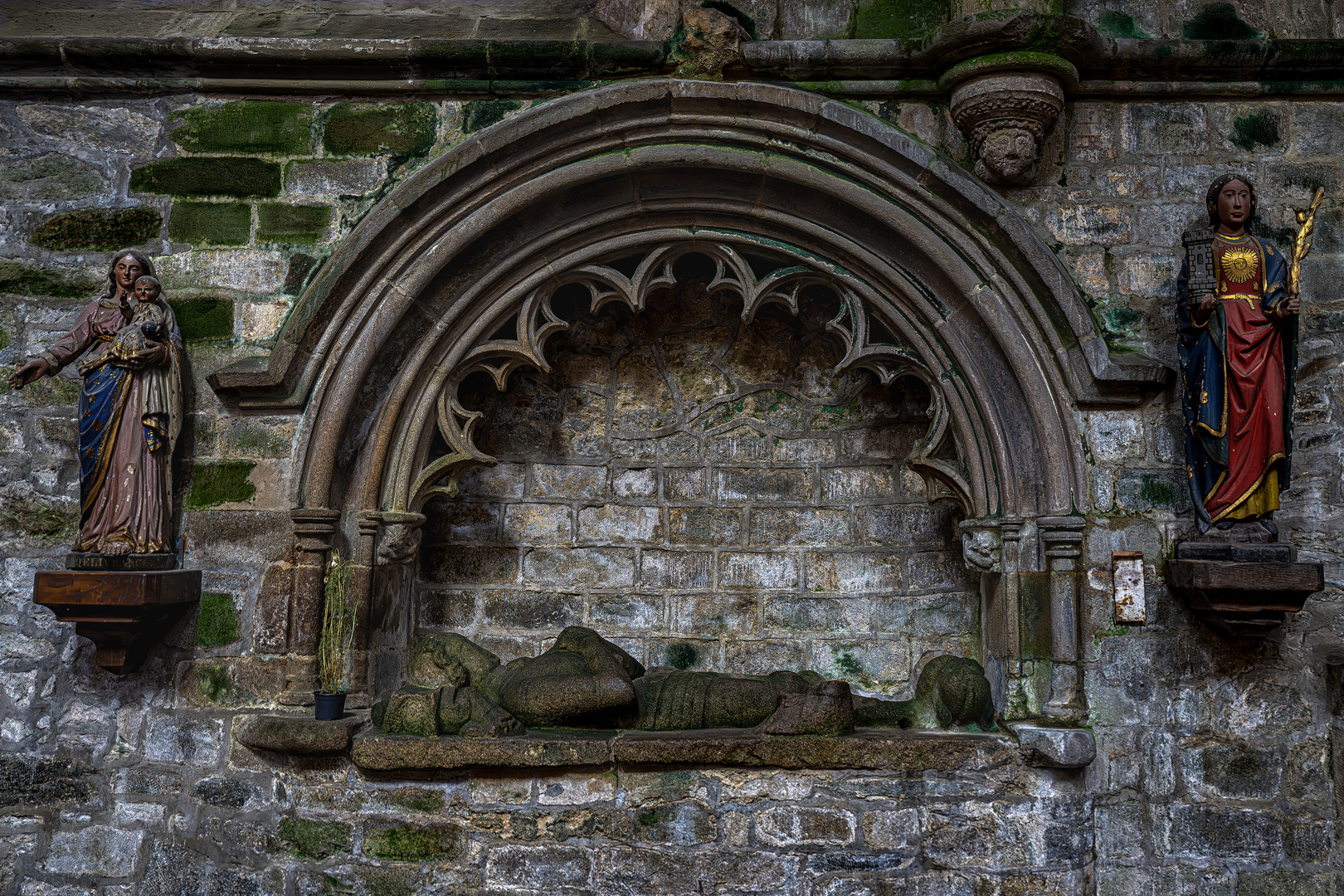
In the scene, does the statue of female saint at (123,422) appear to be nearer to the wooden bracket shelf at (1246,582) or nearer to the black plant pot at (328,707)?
the black plant pot at (328,707)

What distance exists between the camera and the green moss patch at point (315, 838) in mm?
3713

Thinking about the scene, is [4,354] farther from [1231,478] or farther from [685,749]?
[1231,478]

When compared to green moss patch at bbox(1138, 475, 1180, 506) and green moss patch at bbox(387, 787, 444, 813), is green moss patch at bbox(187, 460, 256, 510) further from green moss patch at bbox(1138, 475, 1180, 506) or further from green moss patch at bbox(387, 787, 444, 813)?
green moss patch at bbox(1138, 475, 1180, 506)

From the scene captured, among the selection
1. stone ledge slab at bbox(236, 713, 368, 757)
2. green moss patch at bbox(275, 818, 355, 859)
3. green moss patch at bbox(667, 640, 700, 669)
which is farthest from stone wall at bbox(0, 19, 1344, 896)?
green moss patch at bbox(667, 640, 700, 669)

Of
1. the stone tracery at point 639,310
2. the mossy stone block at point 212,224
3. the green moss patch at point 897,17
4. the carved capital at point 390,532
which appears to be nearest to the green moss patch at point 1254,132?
the green moss patch at point 897,17

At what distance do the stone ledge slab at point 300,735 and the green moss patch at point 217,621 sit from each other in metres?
0.38

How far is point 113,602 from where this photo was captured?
358 cm

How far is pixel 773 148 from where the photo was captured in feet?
13.3

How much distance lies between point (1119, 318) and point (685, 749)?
2480 mm

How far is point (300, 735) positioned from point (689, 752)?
4.91ft

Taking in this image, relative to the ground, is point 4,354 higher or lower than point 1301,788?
higher

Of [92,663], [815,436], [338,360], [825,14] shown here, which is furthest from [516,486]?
[825,14]

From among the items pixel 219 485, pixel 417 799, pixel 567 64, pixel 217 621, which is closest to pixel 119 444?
pixel 219 485

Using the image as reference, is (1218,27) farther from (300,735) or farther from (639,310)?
(300,735)
